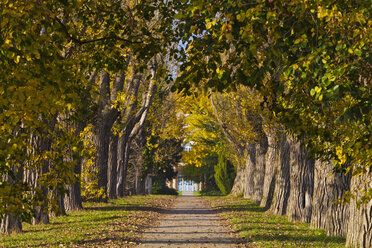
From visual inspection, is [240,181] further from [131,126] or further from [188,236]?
[188,236]

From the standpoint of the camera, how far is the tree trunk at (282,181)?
21.4m

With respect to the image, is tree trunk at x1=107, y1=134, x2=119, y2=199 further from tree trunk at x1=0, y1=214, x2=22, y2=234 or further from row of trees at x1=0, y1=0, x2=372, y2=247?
row of trees at x1=0, y1=0, x2=372, y2=247

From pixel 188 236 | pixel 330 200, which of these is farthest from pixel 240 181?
pixel 188 236

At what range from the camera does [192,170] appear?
220ft

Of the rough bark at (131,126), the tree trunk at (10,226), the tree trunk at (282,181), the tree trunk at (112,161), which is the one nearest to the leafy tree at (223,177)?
the rough bark at (131,126)

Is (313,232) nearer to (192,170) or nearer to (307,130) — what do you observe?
(307,130)

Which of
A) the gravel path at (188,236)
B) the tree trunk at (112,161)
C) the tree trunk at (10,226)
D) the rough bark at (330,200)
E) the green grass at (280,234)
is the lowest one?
the gravel path at (188,236)

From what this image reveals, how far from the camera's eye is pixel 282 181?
70.2 ft

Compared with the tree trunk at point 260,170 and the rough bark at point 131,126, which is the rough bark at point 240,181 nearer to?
the tree trunk at point 260,170

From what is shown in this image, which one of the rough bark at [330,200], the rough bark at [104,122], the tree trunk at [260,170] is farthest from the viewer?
the tree trunk at [260,170]

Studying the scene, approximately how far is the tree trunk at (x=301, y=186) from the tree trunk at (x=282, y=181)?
1897mm

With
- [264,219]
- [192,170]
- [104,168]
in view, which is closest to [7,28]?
[264,219]

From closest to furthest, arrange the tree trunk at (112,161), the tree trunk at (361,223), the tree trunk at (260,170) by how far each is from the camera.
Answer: the tree trunk at (361,223)
the tree trunk at (112,161)
the tree trunk at (260,170)

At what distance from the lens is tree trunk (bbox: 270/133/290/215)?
2138 cm
